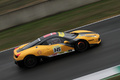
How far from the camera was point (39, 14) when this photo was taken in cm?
1681

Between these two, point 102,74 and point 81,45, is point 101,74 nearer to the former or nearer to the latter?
point 102,74

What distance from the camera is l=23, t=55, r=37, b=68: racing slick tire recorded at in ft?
29.7

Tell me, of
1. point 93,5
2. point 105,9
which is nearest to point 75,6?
point 93,5

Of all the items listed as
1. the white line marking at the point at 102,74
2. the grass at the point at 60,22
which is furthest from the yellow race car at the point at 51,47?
the grass at the point at 60,22

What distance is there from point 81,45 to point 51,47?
1.52m

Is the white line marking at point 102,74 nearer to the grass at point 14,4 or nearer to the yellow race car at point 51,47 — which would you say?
the yellow race car at point 51,47

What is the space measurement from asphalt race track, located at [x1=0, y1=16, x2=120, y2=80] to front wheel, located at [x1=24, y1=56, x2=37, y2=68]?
218 millimetres

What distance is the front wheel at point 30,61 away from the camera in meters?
9.06

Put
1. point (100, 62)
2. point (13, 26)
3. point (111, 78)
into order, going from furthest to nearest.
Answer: point (13, 26)
point (100, 62)
point (111, 78)

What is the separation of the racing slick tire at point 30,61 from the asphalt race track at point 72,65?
8.3 inches

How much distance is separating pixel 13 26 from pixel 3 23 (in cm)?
90

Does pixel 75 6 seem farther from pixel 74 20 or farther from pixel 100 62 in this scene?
pixel 100 62

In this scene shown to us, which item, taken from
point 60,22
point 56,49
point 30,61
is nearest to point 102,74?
point 56,49

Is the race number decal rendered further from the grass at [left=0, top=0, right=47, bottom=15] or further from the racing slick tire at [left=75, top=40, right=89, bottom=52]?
the grass at [left=0, top=0, right=47, bottom=15]
